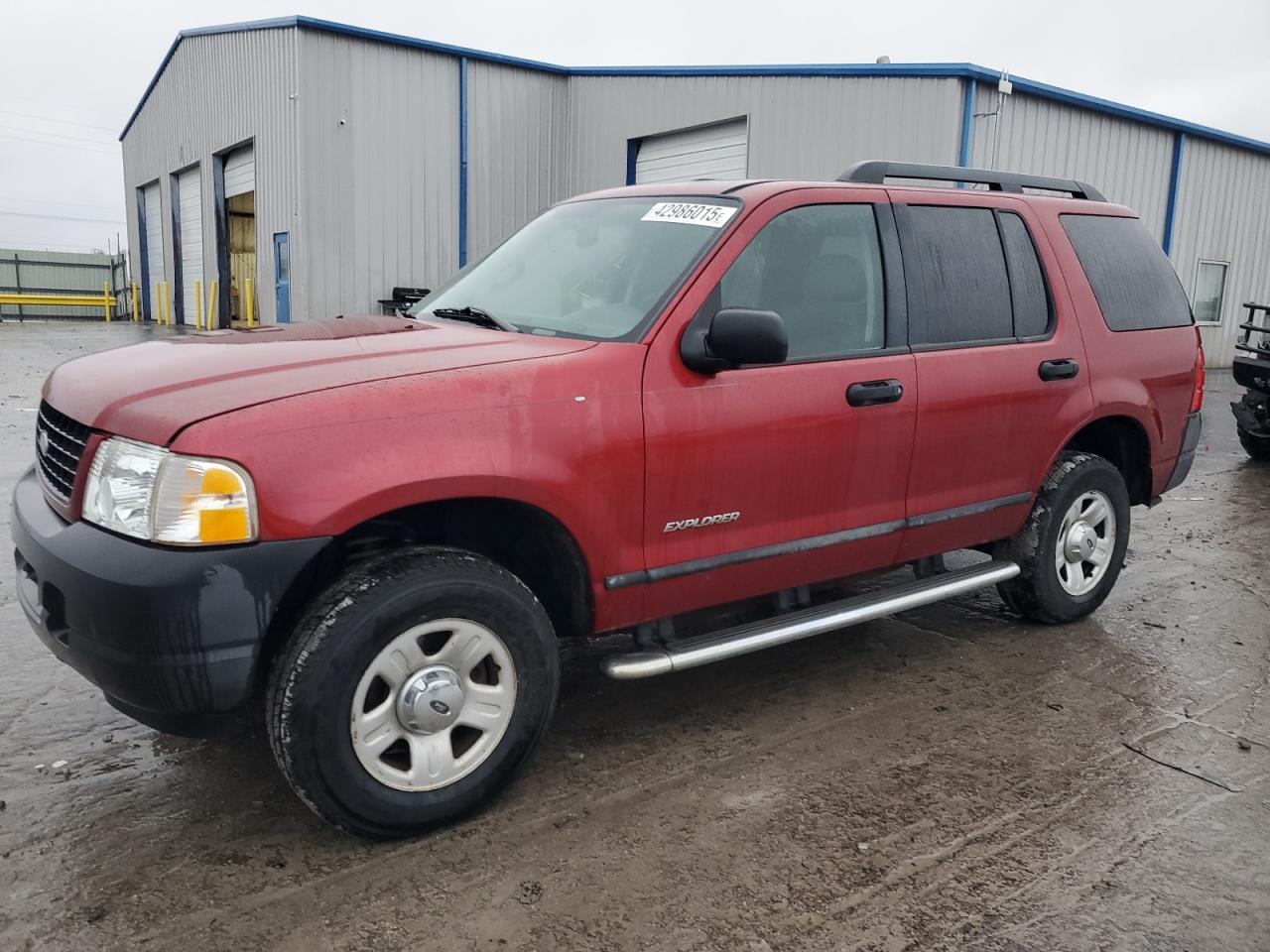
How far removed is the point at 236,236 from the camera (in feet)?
82.5

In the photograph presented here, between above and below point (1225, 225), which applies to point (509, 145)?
above

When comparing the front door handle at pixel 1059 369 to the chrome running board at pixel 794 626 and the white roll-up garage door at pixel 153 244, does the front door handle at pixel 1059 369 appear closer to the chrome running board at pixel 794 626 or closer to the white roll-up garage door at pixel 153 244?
the chrome running board at pixel 794 626

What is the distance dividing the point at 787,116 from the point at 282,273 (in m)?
9.76

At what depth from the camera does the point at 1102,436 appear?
Result: 4953 mm

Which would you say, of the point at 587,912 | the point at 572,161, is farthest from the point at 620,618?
the point at 572,161

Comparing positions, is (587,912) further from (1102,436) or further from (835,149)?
(835,149)

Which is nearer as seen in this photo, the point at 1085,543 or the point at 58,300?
the point at 1085,543

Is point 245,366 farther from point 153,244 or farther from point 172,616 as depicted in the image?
point 153,244

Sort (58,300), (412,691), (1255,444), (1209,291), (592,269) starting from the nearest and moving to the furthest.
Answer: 1. (412,691)
2. (592,269)
3. (1255,444)
4. (1209,291)
5. (58,300)

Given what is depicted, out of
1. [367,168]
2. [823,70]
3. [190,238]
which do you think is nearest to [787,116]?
[823,70]

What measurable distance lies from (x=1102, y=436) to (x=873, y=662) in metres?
1.69

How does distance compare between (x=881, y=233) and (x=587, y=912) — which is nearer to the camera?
(x=587, y=912)

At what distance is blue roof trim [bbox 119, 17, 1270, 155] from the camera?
13859 millimetres

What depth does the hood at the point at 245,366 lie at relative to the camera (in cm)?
265
